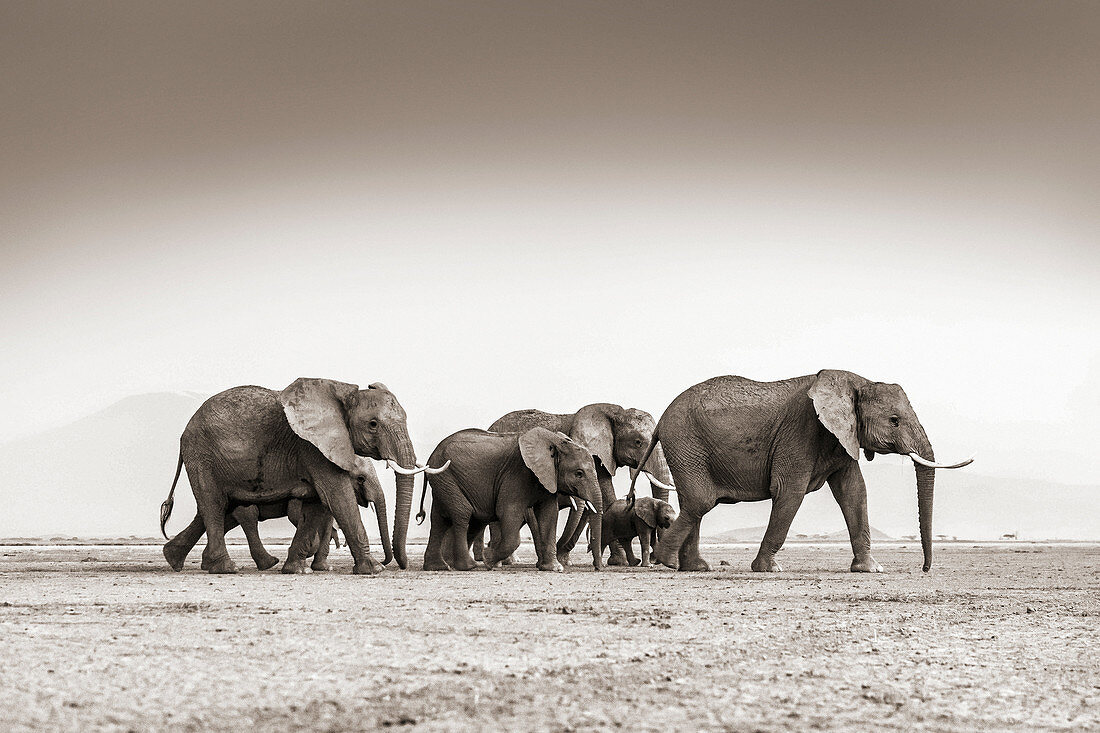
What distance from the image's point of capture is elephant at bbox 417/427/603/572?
58.8ft

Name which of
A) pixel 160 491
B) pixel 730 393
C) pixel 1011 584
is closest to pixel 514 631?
pixel 1011 584

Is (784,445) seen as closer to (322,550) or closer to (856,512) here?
(856,512)

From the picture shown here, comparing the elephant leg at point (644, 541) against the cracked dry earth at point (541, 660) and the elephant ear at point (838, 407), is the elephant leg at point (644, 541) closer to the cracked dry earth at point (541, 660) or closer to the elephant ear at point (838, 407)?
the elephant ear at point (838, 407)

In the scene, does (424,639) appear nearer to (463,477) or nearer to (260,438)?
(260,438)

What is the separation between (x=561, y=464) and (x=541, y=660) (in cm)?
1128

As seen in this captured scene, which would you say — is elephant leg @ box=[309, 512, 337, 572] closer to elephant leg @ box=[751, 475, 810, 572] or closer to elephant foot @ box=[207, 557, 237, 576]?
elephant foot @ box=[207, 557, 237, 576]

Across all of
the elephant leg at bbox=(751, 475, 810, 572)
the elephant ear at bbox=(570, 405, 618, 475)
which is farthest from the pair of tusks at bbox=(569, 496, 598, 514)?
the elephant leg at bbox=(751, 475, 810, 572)

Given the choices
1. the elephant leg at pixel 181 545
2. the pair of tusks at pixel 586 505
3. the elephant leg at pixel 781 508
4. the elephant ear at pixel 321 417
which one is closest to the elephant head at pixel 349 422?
the elephant ear at pixel 321 417

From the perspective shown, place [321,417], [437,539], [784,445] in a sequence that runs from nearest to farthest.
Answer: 1. [321,417]
2. [784,445]
3. [437,539]

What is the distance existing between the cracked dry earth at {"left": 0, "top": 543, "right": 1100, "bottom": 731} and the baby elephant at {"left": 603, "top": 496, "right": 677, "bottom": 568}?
360 inches

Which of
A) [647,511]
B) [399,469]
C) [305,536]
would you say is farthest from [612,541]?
[399,469]

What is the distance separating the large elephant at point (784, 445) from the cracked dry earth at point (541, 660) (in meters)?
4.28

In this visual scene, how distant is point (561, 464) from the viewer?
1805 cm

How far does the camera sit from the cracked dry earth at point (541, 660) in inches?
203
